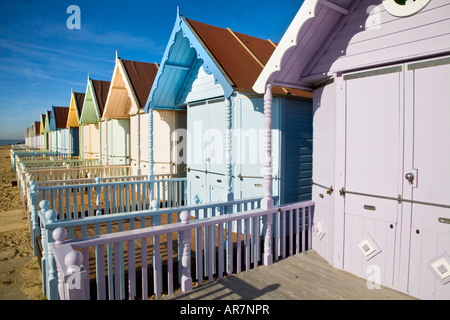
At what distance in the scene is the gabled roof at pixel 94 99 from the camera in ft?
44.5

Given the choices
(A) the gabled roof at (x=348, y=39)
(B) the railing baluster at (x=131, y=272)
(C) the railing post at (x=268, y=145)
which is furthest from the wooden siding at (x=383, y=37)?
(B) the railing baluster at (x=131, y=272)

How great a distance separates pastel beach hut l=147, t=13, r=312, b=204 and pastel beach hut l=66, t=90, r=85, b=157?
1168 centimetres

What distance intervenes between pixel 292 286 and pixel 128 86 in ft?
28.3

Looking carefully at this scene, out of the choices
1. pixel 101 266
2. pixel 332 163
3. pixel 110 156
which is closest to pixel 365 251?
pixel 332 163

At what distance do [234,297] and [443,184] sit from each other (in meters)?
2.66

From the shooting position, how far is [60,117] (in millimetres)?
25719

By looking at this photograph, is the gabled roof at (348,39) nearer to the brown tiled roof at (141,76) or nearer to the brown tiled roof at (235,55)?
the brown tiled roof at (235,55)

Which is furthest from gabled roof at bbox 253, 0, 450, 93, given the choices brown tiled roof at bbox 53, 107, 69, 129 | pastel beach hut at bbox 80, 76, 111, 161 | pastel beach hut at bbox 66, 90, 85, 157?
brown tiled roof at bbox 53, 107, 69, 129

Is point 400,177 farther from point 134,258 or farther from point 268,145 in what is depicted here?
point 134,258

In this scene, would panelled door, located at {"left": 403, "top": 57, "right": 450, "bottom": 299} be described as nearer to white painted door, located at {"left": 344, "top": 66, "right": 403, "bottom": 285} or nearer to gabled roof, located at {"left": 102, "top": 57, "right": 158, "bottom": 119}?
white painted door, located at {"left": 344, "top": 66, "right": 403, "bottom": 285}

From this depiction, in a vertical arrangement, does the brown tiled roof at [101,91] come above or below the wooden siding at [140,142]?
above

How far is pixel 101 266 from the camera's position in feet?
10.0

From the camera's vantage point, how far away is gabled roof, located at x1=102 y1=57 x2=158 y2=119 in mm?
10031

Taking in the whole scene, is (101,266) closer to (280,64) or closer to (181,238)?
(181,238)
